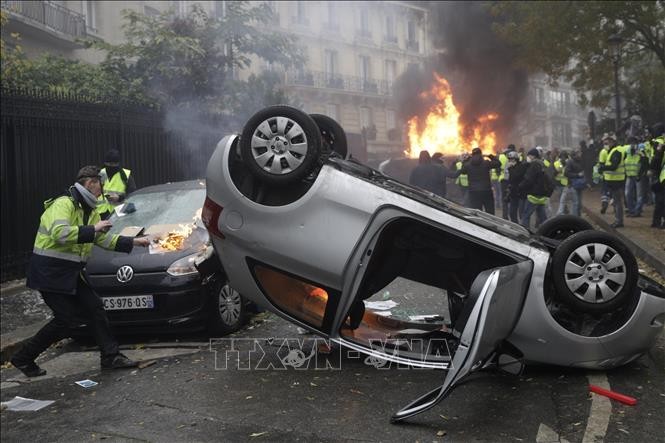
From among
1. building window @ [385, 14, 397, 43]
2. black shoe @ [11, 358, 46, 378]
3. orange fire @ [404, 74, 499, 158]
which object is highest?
building window @ [385, 14, 397, 43]

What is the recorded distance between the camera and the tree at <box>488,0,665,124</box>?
18.5 meters

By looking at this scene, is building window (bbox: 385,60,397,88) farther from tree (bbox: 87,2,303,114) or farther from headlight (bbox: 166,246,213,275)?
headlight (bbox: 166,246,213,275)

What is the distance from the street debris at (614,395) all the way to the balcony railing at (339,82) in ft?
117

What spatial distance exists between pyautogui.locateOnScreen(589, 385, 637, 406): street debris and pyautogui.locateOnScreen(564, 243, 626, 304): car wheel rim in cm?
56

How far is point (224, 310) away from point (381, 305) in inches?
60.1

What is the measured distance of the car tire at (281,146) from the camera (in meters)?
4.43

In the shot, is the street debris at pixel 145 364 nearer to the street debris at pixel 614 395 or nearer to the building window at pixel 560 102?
the street debris at pixel 614 395

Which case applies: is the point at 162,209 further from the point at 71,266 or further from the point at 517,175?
the point at 517,175

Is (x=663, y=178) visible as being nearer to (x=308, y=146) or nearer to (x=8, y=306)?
(x=308, y=146)

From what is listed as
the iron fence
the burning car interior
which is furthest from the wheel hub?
the iron fence

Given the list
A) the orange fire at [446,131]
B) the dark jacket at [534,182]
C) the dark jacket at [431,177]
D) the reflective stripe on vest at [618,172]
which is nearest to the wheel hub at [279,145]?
the dark jacket at [431,177]

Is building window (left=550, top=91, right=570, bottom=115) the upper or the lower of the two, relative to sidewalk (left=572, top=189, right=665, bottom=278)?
upper

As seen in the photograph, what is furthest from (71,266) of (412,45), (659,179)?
(412,45)

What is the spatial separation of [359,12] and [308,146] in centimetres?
3786
